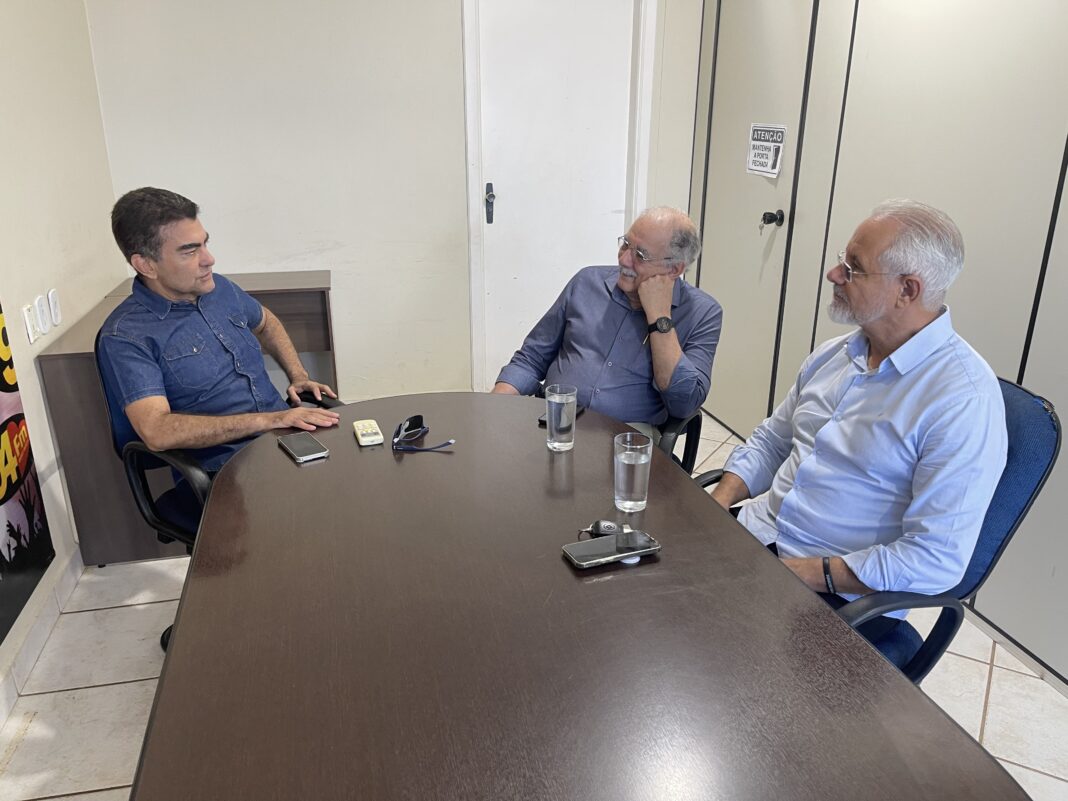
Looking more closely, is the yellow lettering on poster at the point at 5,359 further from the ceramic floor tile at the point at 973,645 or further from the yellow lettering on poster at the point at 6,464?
the ceramic floor tile at the point at 973,645

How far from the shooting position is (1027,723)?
2.02 meters

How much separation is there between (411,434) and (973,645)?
1.82 m

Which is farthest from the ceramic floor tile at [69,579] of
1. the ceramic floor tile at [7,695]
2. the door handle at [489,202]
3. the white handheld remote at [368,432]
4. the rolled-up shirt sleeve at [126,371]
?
the door handle at [489,202]

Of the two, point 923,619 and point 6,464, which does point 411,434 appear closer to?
point 6,464

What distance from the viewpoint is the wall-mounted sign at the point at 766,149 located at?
3230mm

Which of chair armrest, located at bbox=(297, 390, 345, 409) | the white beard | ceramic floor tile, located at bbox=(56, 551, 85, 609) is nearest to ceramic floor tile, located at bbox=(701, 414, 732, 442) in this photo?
chair armrest, located at bbox=(297, 390, 345, 409)

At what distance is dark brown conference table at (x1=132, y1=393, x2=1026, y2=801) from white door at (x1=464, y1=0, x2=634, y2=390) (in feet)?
9.19

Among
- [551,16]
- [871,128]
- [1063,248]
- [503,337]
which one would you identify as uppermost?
[551,16]

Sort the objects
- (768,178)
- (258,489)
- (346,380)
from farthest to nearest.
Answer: (346,380)
(768,178)
(258,489)

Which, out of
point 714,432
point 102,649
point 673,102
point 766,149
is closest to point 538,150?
point 673,102

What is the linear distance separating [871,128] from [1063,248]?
906 millimetres

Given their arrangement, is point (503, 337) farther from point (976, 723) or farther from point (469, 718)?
point (469, 718)

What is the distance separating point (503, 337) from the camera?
4289mm

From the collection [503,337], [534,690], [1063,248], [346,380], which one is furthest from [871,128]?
[346,380]
